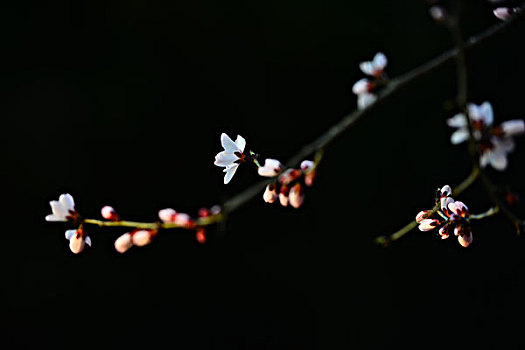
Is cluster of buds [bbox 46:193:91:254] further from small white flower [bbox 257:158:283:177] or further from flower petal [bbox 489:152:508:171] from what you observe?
flower petal [bbox 489:152:508:171]

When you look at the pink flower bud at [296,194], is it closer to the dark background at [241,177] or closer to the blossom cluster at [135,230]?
the blossom cluster at [135,230]

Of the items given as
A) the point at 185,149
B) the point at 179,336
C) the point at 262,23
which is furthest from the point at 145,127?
the point at 179,336

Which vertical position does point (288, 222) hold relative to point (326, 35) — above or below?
below

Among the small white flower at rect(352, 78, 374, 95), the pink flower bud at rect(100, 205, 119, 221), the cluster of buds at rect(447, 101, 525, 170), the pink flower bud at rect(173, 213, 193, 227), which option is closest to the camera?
the pink flower bud at rect(173, 213, 193, 227)

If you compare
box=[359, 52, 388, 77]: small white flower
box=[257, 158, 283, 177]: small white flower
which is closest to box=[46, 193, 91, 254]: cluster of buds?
box=[257, 158, 283, 177]: small white flower

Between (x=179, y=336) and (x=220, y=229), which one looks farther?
(x=179, y=336)

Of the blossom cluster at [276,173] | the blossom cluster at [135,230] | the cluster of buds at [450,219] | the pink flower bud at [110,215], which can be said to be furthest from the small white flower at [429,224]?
the pink flower bud at [110,215]

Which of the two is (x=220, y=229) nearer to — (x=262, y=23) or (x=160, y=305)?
(x=160, y=305)
